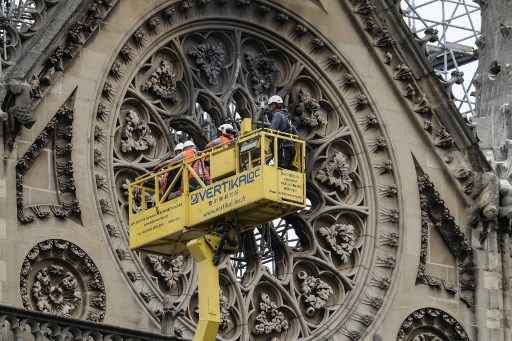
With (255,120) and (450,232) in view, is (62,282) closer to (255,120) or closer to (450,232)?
(255,120)

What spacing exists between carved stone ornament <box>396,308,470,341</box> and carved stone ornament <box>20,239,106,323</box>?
16.0 feet

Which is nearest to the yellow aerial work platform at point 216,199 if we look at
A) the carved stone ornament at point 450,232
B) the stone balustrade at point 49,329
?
the stone balustrade at point 49,329

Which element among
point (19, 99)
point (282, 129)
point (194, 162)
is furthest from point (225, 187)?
point (19, 99)

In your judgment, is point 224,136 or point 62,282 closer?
point 224,136

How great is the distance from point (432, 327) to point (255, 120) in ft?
11.9

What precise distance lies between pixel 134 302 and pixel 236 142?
4.35 m

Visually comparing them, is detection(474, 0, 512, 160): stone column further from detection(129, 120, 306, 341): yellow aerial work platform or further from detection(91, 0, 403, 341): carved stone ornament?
detection(129, 120, 306, 341): yellow aerial work platform

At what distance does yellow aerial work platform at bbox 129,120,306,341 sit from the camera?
95.5ft

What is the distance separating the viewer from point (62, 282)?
32938 mm

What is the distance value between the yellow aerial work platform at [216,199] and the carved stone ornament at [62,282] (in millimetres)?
2320

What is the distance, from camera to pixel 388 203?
36.6 meters

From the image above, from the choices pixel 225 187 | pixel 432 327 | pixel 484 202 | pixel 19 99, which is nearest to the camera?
pixel 225 187

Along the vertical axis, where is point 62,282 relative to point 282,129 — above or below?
below

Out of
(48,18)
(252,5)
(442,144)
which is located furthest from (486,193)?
(48,18)
